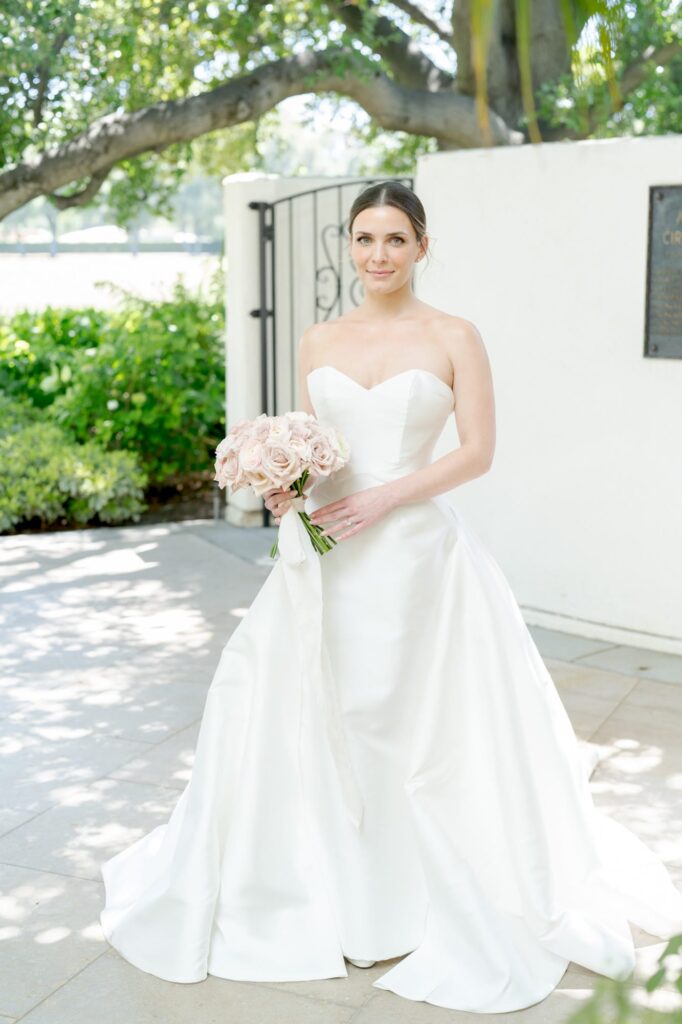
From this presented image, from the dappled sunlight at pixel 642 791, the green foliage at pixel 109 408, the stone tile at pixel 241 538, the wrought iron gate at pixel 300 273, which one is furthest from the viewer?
the green foliage at pixel 109 408

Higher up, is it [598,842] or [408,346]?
[408,346]

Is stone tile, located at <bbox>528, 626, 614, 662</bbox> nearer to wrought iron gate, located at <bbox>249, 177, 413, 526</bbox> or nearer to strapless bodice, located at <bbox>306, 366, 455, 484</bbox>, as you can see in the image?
strapless bodice, located at <bbox>306, 366, 455, 484</bbox>

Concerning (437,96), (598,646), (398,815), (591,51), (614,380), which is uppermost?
(437,96)

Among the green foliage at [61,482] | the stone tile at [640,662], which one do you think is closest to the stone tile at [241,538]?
the green foliage at [61,482]

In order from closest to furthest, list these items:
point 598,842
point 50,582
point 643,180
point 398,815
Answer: point 398,815, point 598,842, point 643,180, point 50,582

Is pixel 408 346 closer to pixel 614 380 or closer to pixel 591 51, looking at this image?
pixel 591 51

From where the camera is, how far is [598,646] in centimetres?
618

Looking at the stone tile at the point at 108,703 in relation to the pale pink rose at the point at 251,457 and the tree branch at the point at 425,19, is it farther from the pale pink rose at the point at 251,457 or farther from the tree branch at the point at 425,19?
the tree branch at the point at 425,19

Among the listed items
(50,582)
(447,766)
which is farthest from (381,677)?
(50,582)

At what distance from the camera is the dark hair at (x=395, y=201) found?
3303mm

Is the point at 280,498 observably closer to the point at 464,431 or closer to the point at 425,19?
the point at 464,431

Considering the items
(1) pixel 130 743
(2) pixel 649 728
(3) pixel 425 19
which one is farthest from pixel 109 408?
(2) pixel 649 728

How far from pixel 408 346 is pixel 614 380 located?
9.57ft

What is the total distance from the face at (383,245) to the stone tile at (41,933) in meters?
1.88
